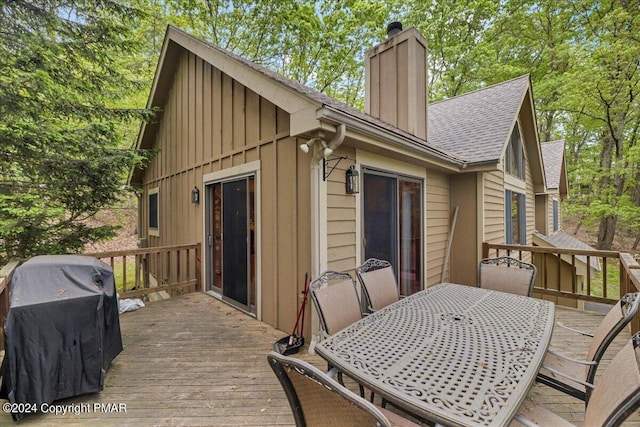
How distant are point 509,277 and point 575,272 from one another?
12.1 ft

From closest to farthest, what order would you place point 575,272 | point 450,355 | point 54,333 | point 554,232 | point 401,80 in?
1. point 450,355
2. point 54,333
3. point 401,80
4. point 575,272
5. point 554,232

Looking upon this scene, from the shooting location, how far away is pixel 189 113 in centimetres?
608

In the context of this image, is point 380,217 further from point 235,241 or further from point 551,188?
point 551,188

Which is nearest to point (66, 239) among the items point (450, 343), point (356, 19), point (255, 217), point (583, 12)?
point (255, 217)

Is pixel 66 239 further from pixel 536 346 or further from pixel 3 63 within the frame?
pixel 536 346

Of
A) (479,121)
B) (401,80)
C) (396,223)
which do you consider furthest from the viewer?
(479,121)

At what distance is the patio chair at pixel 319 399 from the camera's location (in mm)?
1022

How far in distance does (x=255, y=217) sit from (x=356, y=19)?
11.7 meters

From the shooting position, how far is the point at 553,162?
11727mm

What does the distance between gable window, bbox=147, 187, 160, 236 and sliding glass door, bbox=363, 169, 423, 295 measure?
631 centimetres

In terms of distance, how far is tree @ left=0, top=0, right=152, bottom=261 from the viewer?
4.39 metres

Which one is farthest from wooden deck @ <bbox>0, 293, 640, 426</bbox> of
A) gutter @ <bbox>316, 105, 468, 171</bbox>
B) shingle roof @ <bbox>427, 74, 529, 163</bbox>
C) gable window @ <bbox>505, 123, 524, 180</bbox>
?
gable window @ <bbox>505, 123, 524, 180</bbox>

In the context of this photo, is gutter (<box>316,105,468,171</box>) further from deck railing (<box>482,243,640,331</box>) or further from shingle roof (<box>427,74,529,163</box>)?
deck railing (<box>482,243,640,331</box>)

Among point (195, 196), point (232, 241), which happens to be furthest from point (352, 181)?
point (195, 196)
